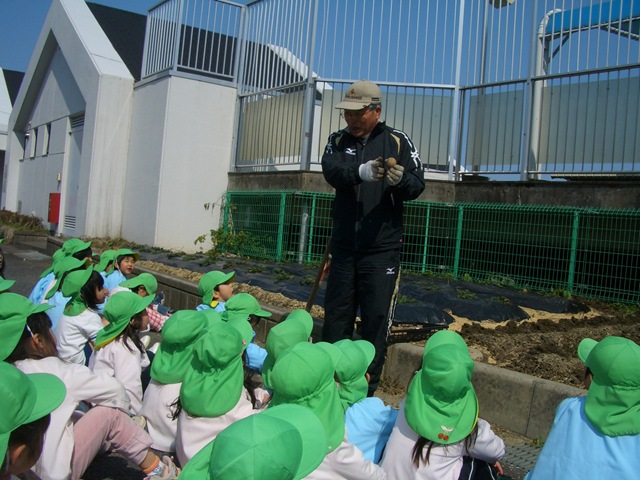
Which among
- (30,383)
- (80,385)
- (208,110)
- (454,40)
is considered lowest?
(80,385)

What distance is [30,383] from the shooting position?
2168 millimetres

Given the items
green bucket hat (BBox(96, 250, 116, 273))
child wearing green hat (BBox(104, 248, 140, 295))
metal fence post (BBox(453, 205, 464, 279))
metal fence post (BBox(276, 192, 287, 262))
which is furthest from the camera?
metal fence post (BBox(276, 192, 287, 262))

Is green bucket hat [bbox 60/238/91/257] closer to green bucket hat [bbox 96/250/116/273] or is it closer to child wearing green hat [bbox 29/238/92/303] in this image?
child wearing green hat [bbox 29/238/92/303]

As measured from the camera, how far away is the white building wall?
12672mm

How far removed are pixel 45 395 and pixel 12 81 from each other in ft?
110

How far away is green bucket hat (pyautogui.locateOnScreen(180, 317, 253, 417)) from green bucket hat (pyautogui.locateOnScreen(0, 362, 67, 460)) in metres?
0.99

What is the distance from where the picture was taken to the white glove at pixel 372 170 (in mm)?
4023

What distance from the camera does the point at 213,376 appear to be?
10.7ft

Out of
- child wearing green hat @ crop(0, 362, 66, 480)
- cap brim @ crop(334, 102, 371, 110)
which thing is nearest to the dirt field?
cap brim @ crop(334, 102, 371, 110)

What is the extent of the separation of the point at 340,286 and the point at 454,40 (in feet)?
22.9

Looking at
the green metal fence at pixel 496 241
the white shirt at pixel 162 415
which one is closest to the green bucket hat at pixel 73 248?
the white shirt at pixel 162 415

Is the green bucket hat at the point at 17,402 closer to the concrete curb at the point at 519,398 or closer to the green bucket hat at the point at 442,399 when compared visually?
the green bucket hat at the point at 442,399

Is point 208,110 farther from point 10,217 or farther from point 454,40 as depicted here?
point 10,217

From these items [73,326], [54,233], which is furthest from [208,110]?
[73,326]
